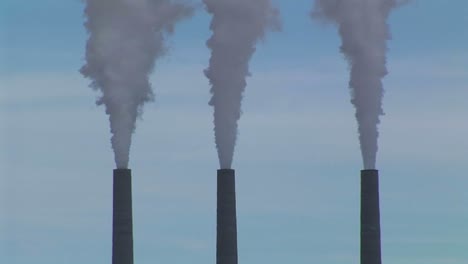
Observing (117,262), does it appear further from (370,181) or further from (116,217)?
(370,181)

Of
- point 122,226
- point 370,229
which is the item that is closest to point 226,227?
point 122,226

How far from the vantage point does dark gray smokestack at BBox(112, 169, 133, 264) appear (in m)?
47.2

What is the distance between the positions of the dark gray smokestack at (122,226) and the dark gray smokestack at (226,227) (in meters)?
2.66

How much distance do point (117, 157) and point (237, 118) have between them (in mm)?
4138

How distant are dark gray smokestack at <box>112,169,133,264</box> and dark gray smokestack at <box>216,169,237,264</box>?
266 cm

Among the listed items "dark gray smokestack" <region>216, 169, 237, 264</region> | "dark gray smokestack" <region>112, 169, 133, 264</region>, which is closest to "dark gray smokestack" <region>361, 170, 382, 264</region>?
"dark gray smokestack" <region>216, 169, 237, 264</region>

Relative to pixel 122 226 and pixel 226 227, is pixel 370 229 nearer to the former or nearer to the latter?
pixel 226 227

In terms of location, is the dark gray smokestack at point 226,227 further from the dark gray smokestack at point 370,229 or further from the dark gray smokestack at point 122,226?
the dark gray smokestack at point 370,229

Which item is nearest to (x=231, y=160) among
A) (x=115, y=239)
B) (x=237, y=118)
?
(x=237, y=118)

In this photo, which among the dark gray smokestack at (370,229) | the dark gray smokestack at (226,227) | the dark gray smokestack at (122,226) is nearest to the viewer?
the dark gray smokestack at (370,229)

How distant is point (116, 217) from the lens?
47.3m

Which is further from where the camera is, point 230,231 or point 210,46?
point 210,46

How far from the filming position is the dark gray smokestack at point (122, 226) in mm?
47219

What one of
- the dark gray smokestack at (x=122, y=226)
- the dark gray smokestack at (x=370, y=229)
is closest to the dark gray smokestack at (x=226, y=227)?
the dark gray smokestack at (x=122, y=226)
